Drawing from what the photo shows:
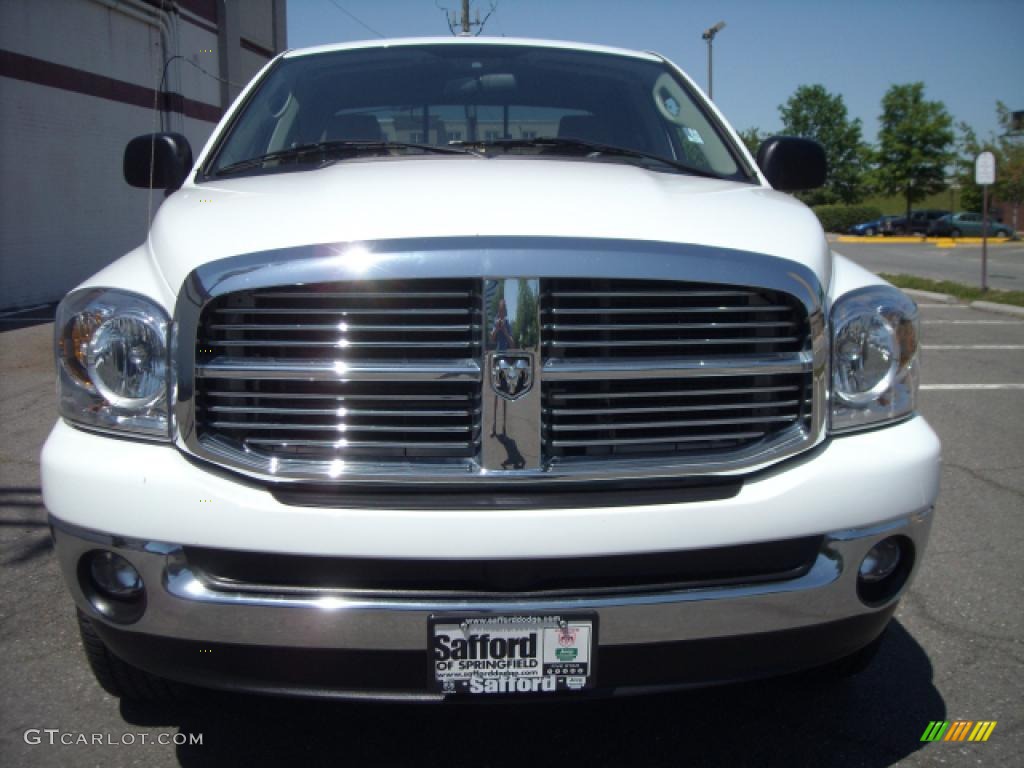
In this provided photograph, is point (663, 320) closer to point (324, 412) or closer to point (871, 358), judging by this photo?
point (871, 358)

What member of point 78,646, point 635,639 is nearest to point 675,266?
point 635,639

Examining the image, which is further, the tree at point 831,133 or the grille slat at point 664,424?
the tree at point 831,133

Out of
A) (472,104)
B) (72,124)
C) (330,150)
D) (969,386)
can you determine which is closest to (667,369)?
(330,150)

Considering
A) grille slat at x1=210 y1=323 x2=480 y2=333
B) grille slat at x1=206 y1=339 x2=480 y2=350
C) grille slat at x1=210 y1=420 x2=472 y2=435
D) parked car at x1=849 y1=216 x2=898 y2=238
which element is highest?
parked car at x1=849 y1=216 x2=898 y2=238

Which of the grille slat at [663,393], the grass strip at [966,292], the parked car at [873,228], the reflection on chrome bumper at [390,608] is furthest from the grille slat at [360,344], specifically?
the parked car at [873,228]

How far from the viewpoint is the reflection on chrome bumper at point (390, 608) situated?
2051 millimetres

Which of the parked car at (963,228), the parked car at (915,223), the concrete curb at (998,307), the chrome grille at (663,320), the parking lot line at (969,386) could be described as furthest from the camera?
the parked car at (915,223)

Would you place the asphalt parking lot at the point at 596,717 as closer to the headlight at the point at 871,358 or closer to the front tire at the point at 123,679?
the front tire at the point at 123,679

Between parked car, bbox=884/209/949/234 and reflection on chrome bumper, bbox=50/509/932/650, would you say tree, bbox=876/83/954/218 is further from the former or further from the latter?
reflection on chrome bumper, bbox=50/509/932/650

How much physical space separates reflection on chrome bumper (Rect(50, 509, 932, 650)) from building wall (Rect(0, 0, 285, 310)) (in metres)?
11.3

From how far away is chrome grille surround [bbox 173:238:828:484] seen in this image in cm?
211

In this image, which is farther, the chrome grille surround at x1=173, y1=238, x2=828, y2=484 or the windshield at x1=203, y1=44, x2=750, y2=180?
the windshield at x1=203, y1=44, x2=750, y2=180

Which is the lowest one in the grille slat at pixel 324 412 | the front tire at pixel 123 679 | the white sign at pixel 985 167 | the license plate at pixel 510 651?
the front tire at pixel 123 679

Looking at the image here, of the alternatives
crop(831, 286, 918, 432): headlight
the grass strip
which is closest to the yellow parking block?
the grass strip
